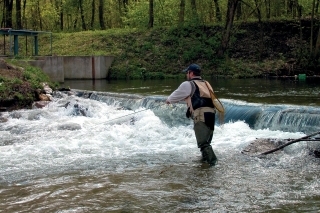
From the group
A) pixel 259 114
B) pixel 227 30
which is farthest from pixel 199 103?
pixel 227 30

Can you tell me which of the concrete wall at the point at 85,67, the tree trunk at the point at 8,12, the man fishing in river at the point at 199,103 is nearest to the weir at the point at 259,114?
the man fishing in river at the point at 199,103

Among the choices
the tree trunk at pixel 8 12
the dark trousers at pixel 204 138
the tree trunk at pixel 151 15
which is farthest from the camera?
the tree trunk at pixel 8 12

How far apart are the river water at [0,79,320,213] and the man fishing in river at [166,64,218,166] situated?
0.46 metres

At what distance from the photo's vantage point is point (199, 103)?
8008 millimetres

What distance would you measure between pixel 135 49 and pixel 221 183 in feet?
82.8

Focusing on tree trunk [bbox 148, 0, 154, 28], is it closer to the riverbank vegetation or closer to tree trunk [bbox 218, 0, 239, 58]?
the riverbank vegetation

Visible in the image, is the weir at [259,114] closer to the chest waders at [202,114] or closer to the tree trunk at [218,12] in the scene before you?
the chest waders at [202,114]

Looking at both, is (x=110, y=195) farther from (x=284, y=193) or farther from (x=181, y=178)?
(x=284, y=193)

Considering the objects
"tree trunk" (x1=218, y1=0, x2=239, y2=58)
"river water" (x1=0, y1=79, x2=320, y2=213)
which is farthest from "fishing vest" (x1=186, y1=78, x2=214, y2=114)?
"tree trunk" (x1=218, y1=0, x2=239, y2=58)

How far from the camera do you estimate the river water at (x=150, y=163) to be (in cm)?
606

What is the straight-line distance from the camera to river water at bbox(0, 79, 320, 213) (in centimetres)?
606

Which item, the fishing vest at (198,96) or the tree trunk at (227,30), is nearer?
the fishing vest at (198,96)

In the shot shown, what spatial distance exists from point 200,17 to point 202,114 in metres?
27.0

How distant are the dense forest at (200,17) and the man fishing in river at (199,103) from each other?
64.7 ft
